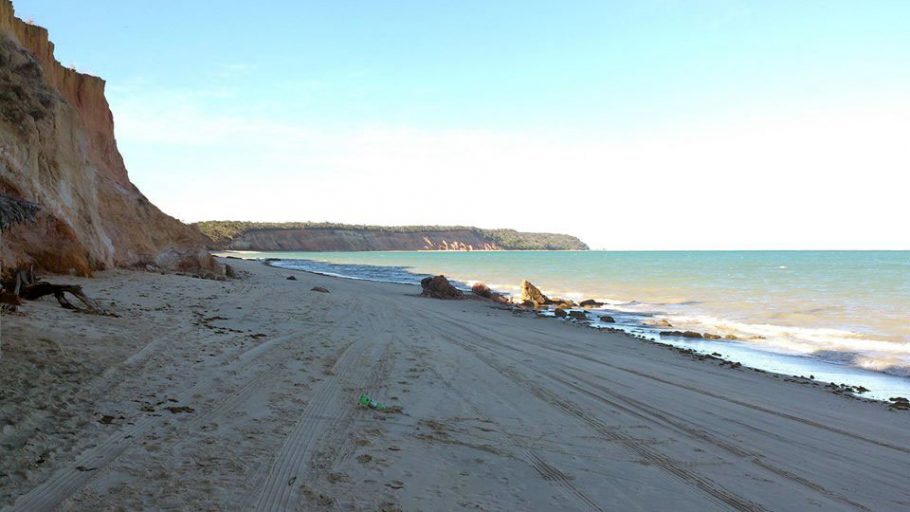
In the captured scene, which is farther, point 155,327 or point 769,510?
point 155,327

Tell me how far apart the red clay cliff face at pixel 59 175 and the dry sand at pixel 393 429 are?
5.06 metres

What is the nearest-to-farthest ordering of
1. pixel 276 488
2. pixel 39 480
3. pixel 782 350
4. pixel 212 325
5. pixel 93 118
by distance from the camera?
1. pixel 39 480
2. pixel 276 488
3. pixel 212 325
4. pixel 782 350
5. pixel 93 118

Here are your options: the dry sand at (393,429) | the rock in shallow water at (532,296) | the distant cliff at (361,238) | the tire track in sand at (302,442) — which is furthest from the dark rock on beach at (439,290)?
the distant cliff at (361,238)

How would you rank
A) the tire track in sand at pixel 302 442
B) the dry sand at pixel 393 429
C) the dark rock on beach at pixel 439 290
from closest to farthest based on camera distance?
the tire track in sand at pixel 302 442
the dry sand at pixel 393 429
the dark rock on beach at pixel 439 290

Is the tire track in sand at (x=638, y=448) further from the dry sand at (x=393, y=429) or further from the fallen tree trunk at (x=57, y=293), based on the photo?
the fallen tree trunk at (x=57, y=293)

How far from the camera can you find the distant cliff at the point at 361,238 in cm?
11656

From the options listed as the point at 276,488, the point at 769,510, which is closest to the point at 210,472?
the point at 276,488

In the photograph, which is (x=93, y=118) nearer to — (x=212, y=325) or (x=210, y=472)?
(x=212, y=325)

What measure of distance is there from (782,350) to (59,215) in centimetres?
1750

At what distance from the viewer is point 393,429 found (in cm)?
484

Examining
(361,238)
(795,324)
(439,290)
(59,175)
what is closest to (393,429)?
(59,175)

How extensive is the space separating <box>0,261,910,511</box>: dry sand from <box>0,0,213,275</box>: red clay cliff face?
5065mm

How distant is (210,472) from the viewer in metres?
3.57

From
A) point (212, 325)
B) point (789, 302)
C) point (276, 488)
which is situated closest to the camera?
point (276, 488)
